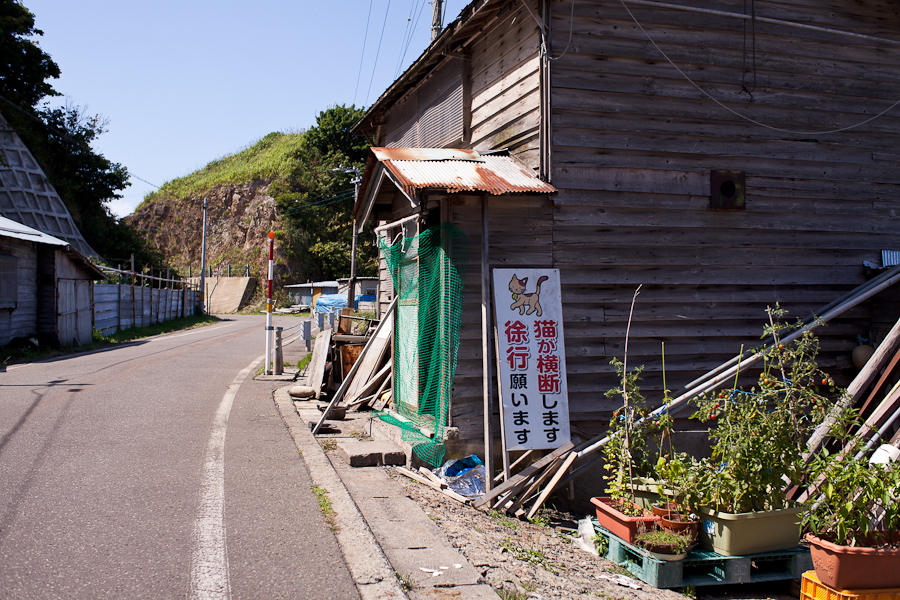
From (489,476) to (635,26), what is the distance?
558 cm

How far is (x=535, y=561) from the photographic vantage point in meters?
4.62

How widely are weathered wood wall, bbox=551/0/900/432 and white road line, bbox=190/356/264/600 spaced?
3963 mm

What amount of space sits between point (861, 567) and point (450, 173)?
5018mm

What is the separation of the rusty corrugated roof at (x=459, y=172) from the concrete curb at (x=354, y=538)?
2.90m

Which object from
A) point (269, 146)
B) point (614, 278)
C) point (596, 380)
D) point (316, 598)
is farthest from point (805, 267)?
point (269, 146)

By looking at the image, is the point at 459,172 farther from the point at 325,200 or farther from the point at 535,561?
the point at 325,200

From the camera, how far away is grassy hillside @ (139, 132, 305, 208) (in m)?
55.2

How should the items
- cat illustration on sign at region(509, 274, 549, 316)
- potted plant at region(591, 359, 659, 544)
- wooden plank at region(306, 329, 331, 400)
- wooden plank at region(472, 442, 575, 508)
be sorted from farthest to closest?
wooden plank at region(306, 329, 331, 400) → cat illustration on sign at region(509, 274, 549, 316) → wooden plank at region(472, 442, 575, 508) → potted plant at region(591, 359, 659, 544)

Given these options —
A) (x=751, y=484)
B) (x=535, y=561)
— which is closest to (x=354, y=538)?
(x=535, y=561)

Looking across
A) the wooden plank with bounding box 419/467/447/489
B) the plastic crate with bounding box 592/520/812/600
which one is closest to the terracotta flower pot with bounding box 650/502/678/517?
the plastic crate with bounding box 592/520/812/600

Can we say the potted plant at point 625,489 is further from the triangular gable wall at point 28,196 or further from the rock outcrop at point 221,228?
the rock outcrop at point 221,228

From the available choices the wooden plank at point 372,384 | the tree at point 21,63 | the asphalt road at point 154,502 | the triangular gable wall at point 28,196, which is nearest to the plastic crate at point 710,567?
the asphalt road at point 154,502

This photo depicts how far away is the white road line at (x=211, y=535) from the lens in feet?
11.7

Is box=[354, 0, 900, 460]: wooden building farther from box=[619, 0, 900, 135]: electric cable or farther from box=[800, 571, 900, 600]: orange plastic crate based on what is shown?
box=[800, 571, 900, 600]: orange plastic crate
